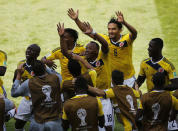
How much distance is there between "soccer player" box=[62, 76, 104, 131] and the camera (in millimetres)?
6664

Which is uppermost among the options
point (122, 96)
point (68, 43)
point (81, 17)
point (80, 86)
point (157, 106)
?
point (81, 17)

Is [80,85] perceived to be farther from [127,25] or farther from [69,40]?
[127,25]

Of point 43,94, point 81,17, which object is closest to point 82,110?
point 43,94

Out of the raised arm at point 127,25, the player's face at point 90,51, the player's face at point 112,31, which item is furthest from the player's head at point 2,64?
the raised arm at point 127,25

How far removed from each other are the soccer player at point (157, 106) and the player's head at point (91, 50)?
165cm

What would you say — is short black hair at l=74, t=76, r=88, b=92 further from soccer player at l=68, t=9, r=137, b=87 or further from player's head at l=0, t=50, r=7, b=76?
soccer player at l=68, t=9, r=137, b=87

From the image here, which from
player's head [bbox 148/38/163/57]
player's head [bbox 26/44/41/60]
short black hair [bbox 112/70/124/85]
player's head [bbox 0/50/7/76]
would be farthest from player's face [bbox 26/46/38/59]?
player's head [bbox 148/38/163/57]

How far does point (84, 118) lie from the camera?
6703 mm

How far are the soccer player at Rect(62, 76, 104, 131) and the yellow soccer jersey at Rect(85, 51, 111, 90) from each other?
1.60 meters

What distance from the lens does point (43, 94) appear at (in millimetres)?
7156

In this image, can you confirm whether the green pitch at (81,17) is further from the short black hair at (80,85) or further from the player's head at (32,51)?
the short black hair at (80,85)

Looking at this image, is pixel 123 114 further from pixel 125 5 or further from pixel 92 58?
pixel 125 5

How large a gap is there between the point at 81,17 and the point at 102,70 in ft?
21.6

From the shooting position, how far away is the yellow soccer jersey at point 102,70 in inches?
330
